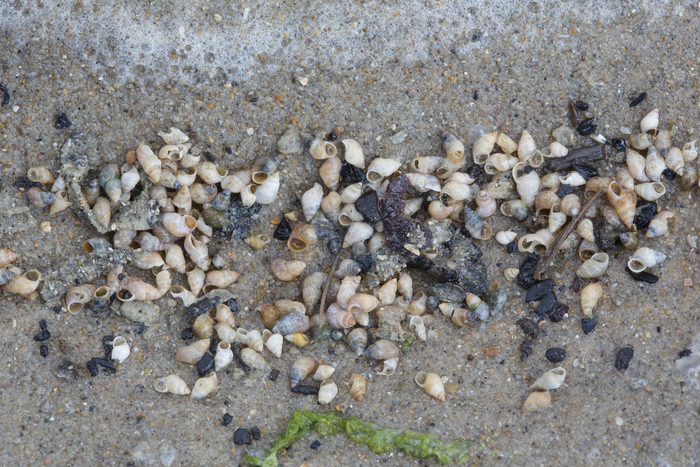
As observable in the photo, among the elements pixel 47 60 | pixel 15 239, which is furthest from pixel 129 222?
pixel 47 60

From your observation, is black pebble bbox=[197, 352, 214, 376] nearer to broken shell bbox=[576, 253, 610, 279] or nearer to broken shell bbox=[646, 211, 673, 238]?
broken shell bbox=[576, 253, 610, 279]

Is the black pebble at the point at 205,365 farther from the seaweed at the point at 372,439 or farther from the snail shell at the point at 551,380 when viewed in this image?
the snail shell at the point at 551,380

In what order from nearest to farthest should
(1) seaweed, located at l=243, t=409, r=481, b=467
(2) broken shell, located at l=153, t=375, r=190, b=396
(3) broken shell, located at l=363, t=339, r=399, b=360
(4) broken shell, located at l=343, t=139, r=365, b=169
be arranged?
(1) seaweed, located at l=243, t=409, r=481, b=467 → (2) broken shell, located at l=153, t=375, r=190, b=396 → (3) broken shell, located at l=363, t=339, r=399, b=360 → (4) broken shell, located at l=343, t=139, r=365, b=169

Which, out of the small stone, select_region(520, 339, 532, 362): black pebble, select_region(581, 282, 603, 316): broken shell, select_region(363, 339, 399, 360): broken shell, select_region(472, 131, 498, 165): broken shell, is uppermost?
select_region(472, 131, 498, 165): broken shell

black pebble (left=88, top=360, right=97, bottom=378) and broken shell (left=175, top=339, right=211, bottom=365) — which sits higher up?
broken shell (left=175, top=339, right=211, bottom=365)

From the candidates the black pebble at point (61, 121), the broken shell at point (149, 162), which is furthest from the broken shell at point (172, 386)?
the black pebble at point (61, 121)

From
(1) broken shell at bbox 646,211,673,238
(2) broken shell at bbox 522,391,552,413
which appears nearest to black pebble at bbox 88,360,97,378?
(2) broken shell at bbox 522,391,552,413

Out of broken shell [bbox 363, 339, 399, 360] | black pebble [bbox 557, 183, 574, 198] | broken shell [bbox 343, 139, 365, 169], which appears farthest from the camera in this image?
black pebble [bbox 557, 183, 574, 198]
